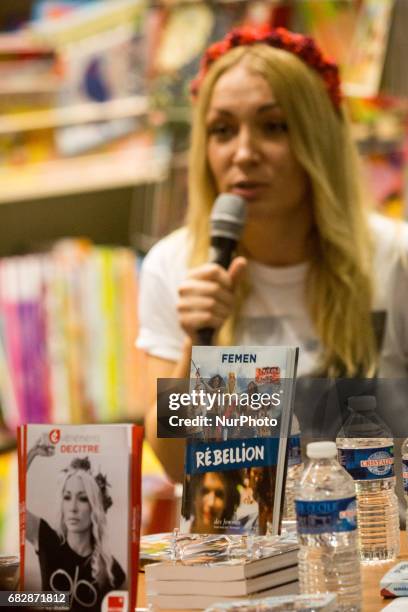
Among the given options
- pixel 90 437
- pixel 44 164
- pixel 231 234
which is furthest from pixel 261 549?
pixel 44 164

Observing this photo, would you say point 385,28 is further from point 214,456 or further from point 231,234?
point 214,456

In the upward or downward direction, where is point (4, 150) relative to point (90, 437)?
upward

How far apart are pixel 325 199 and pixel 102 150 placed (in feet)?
3.81

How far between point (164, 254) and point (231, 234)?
517mm

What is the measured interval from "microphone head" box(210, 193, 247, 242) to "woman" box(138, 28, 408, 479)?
203 mm

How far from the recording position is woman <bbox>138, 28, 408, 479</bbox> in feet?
6.84

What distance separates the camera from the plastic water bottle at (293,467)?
1225mm

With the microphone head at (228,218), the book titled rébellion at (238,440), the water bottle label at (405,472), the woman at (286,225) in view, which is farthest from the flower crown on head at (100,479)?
the woman at (286,225)

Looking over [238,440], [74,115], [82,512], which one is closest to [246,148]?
[238,440]

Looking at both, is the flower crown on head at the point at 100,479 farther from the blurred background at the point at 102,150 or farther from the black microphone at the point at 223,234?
the blurred background at the point at 102,150

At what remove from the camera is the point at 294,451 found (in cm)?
125

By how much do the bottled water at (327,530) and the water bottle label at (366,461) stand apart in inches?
3.4

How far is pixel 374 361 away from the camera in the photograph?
2.01 meters

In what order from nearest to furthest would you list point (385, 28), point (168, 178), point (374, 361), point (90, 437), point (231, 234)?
point (90, 437) → point (231, 234) → point (374, 361) → point (385, 28) → point (168, 178)
